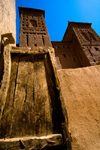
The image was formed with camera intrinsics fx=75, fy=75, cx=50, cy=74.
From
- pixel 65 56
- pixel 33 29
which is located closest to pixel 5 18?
pixel 33 29

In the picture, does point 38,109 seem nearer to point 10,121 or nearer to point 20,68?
point 10,121

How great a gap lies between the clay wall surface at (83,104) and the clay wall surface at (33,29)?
3514 millimetres

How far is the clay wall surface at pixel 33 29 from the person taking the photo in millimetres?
4844

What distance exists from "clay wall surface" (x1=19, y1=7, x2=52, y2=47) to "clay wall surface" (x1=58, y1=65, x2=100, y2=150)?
351cm

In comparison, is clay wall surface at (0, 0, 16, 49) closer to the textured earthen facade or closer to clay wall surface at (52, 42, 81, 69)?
the textured earthen facade

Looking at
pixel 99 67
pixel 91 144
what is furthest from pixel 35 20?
pixel 91 144

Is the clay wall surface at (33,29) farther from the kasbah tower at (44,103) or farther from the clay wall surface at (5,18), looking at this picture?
the kasbah tower at (44,103)

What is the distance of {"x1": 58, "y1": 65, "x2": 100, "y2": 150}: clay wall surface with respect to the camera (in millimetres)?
1238

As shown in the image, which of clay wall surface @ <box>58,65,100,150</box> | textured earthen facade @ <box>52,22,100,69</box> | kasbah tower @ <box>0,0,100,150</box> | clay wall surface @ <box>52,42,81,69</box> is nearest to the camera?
kasbah tower @ <box>0,0,100,150</box>

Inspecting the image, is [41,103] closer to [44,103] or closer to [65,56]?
[44,103]

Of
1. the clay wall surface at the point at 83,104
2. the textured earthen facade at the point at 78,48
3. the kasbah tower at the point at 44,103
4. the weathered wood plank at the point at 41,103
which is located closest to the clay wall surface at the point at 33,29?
the kasbah tower at the point at 44,103

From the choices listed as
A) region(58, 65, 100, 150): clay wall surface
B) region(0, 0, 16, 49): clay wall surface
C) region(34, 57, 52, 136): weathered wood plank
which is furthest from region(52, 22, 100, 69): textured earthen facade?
region(34, 57, 52, 136): weathered wood plank

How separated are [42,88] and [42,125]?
524 mm

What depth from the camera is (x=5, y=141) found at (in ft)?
2.68
